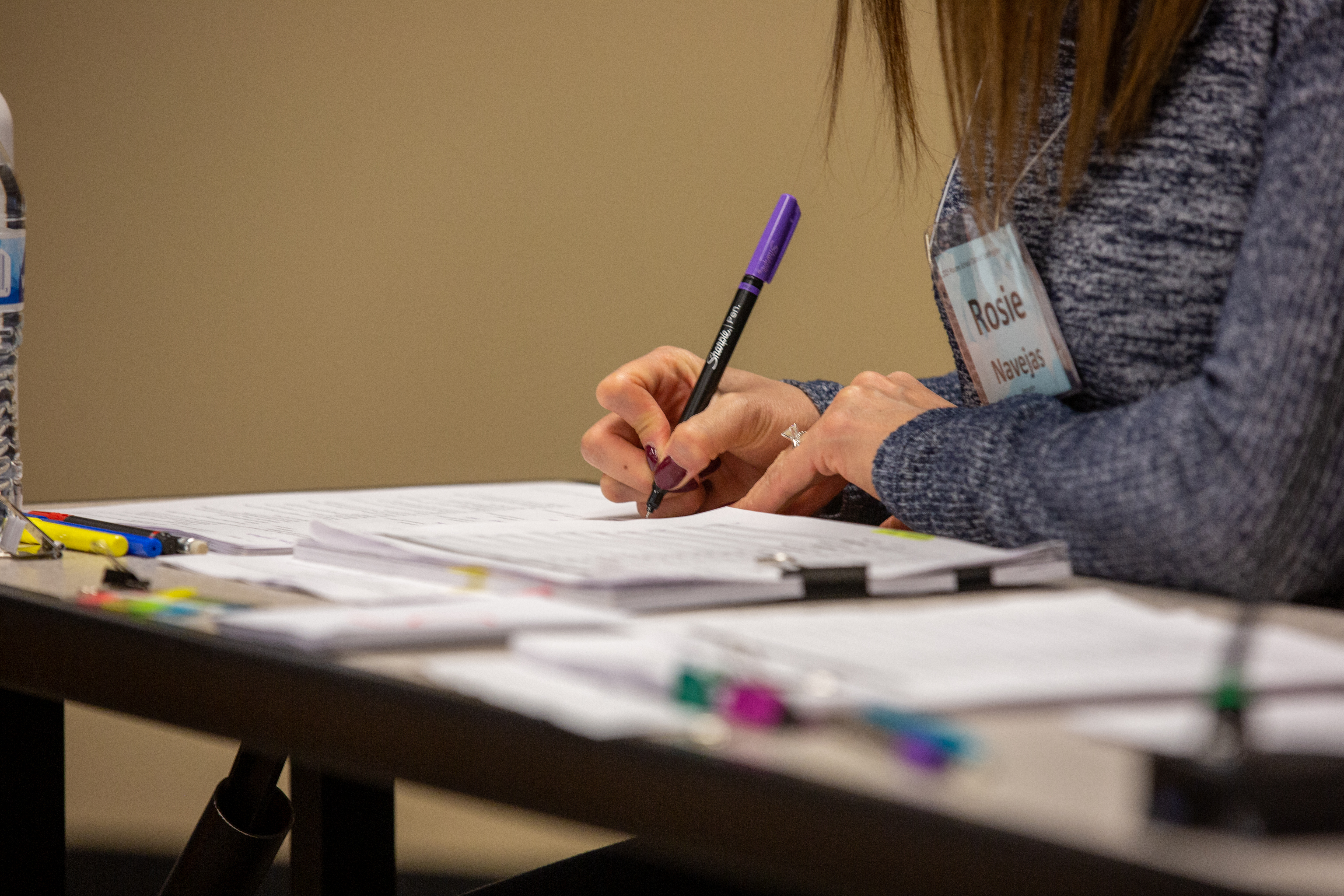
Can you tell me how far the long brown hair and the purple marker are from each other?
0.63ft

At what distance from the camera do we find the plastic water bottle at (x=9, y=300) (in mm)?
780

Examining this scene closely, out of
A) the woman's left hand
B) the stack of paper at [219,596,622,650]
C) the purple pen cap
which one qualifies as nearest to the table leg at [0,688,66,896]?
the stack of paper at [219,596,622,650]

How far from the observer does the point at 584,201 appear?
243 centimetres

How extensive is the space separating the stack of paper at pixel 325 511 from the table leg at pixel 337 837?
0.15 meters

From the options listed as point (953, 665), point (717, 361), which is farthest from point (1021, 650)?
point (717, 361)

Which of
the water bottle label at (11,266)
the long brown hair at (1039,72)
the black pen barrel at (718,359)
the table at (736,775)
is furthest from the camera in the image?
the black pen barrel at (718,359)

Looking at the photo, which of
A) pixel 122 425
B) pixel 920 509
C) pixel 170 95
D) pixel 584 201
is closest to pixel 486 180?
pixel 584 201

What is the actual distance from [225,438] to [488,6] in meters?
1.08

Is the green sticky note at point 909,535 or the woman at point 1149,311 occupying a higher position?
the woman at point 1149,311

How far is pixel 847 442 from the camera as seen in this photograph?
2.46ft

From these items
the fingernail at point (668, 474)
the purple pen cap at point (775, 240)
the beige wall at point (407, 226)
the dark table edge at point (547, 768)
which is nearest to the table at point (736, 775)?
the dark table edge at point (547, 768)

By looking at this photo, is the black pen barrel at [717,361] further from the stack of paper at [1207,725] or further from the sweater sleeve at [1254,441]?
the stack of paper at [1207,725]

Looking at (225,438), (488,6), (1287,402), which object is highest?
(488,6)

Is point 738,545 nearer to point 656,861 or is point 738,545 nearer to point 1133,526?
point 1133,526
